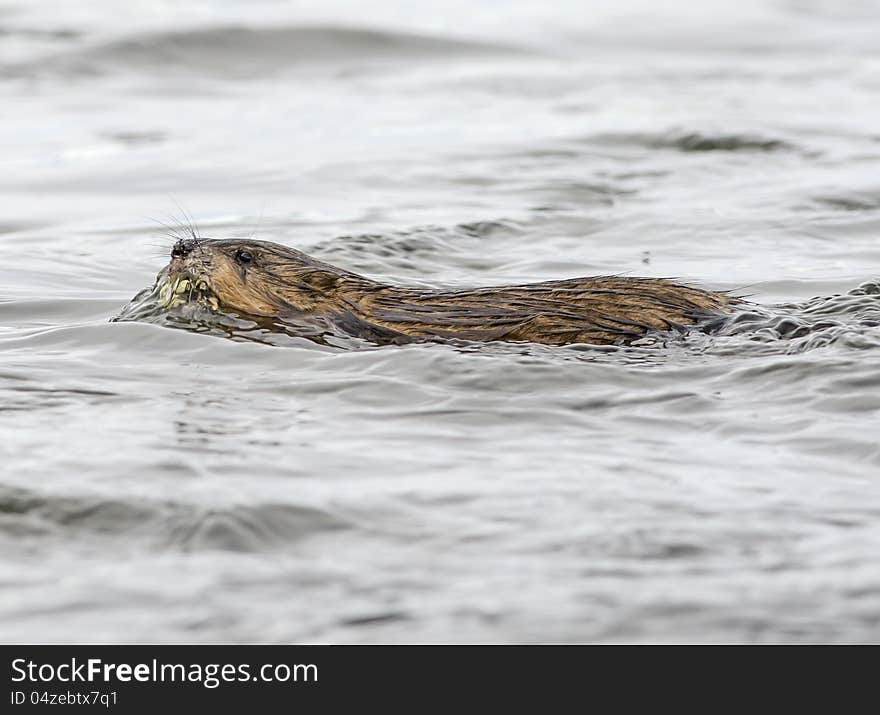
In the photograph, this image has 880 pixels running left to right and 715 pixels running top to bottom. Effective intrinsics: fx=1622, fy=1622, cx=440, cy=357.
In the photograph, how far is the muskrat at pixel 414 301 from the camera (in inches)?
288

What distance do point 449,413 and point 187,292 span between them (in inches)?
78.0

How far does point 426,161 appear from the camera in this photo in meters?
14.7

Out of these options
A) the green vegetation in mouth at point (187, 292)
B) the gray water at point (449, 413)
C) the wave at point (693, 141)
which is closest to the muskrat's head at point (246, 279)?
the green vegetation in mouth at point (187, 292)

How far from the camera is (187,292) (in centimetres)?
791

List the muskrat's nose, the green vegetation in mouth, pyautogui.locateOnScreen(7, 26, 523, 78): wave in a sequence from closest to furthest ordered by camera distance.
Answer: the muskrat's nose → the green vegetation in mouth → pyautogui.locateOnScreen(7, 26, 523, 78): wave

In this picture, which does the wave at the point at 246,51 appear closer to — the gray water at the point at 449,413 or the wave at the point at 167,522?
the gray water at the point at 449,413

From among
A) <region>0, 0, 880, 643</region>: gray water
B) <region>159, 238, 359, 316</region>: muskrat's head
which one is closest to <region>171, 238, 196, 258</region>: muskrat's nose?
<region>159, 238, 359, 316</region>: muskrat's head

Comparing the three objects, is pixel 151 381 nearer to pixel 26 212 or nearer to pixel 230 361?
pixel 230 361

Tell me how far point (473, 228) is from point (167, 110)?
6937mm

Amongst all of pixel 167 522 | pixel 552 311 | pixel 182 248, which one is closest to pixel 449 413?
pixel 552 311

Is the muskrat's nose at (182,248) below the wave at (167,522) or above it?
above

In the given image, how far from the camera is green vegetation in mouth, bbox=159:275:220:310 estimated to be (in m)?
7.88

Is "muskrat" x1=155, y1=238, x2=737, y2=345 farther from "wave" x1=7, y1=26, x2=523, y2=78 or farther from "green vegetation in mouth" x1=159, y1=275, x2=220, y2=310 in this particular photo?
"wave" x1=7, y1=26, x2=523, y2=78
